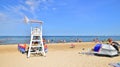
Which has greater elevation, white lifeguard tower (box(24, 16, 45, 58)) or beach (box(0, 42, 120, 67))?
white lifeguard tower (box(24, 16, 45, 58))

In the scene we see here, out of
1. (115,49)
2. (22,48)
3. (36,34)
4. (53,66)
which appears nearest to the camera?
(53,66)

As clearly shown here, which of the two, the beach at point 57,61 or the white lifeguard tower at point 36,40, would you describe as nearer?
the beach at point 57,61

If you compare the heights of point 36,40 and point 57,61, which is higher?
point 36,40

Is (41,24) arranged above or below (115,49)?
above

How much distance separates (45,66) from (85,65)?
2.06 metres

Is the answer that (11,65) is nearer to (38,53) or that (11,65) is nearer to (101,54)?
→ (38,53)

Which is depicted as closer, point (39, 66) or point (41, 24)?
point (39, 66)

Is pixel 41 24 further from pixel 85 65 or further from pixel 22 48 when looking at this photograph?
pixel 85 65

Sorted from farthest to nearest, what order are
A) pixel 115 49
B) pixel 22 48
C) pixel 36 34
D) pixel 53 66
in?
pixel 22 48 < pixel 115 49 < pixel 36 34 < pixel 53 66

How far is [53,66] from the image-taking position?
8.71m

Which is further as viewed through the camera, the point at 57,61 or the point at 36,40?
the point at 36,40

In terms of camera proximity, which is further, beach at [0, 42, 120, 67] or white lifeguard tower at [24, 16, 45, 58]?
white lifeguard tower at [24, 16, 45, 58]

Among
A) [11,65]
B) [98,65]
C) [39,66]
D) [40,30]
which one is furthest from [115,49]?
[11,65]

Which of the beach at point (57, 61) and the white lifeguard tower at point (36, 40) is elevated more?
the white lifeguard tower at point (36, 40)
